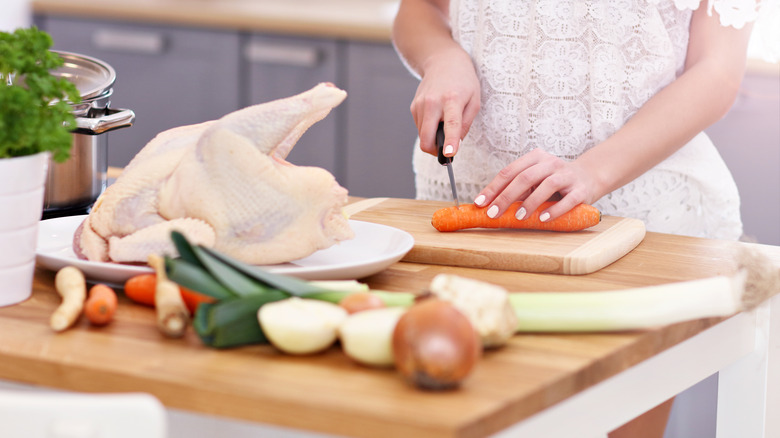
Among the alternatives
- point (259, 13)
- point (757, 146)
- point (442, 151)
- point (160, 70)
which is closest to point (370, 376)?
point (442, 151)

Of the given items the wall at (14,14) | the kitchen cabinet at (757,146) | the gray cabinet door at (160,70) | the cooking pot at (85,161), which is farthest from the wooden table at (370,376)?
the wall at (14,14)

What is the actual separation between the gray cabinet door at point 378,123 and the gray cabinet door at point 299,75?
0.19 feet

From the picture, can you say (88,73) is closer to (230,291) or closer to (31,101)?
(31,101)

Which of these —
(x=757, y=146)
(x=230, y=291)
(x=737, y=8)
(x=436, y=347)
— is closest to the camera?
(x=436, y=347)

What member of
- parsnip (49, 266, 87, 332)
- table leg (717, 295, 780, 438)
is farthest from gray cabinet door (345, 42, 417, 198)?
parsnip (49, 266, 87, 332)

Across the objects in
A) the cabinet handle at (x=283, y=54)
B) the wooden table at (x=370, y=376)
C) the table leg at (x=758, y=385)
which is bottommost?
the table leg at (x=758, y=385)

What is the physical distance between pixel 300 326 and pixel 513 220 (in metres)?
0.55

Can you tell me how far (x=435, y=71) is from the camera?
1.47m

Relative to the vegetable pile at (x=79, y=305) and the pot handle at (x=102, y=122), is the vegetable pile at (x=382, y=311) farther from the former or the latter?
the pot handle at (x=102, y=122)

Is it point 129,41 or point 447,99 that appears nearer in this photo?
point 447,99

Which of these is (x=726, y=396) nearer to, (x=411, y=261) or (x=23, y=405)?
(x=411, y=261)

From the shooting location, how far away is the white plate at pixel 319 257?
3.00ft

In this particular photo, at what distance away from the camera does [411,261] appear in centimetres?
112

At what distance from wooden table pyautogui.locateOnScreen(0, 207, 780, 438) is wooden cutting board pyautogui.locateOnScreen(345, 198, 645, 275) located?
0.22 ft
